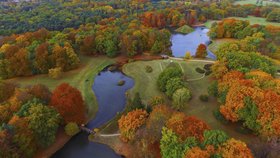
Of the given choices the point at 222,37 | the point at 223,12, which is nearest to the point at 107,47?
the point at 222,37

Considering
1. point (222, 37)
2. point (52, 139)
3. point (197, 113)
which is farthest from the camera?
point (222, 37)

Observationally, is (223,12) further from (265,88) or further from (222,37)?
(265,88)

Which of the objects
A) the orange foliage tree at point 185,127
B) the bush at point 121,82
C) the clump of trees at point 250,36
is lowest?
the bush at point 121,82

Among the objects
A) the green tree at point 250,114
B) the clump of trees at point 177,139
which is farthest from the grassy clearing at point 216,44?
the clump of trees at point 177,139

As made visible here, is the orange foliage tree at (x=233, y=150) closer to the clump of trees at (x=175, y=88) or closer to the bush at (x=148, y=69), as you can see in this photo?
the clump of trees at (x=175, y=88)

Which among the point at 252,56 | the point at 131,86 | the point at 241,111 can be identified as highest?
the point at 252,56

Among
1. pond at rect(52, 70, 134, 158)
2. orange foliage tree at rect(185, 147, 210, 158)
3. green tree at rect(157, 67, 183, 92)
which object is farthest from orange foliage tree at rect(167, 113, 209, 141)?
green tree at rect(157, 67, 183, 92)
